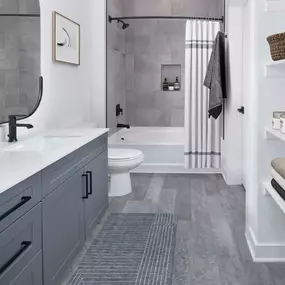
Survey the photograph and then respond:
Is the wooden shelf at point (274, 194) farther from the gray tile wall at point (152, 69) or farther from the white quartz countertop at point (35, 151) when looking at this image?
the gray tile wall at point (152, 69)

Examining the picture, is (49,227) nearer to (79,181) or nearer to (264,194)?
(79,181)

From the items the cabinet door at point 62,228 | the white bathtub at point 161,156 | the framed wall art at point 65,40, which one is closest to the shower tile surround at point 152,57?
the white bathtub at point 161,156

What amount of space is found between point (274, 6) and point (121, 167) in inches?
81.4

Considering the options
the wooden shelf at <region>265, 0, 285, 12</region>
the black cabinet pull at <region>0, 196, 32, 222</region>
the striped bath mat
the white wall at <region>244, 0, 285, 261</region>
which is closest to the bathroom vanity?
the black cabinet pull at <region>0, 196, 32, 222</region>

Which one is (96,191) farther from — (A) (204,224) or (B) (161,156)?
(B) (161,156)

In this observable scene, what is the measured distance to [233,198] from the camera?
4324 mm

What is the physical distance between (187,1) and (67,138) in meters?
4.34

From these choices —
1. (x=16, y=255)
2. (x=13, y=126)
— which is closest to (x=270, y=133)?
(x=13, y=126)

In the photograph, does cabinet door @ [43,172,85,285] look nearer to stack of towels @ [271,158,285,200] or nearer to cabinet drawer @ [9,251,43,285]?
cabinet drawer @ [9,251,43,285]

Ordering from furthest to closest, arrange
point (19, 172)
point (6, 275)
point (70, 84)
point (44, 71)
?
point (70, 84)
point (44, 71)
point (19, 172)
point (6, 275)

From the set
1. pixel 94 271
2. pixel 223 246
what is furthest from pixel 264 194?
pixel 94 271

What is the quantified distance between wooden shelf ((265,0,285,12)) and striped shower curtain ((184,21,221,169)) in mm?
2465

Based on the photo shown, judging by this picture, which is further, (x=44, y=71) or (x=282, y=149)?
(x=44, y=71)

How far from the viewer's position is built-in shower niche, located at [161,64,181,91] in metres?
6.86
